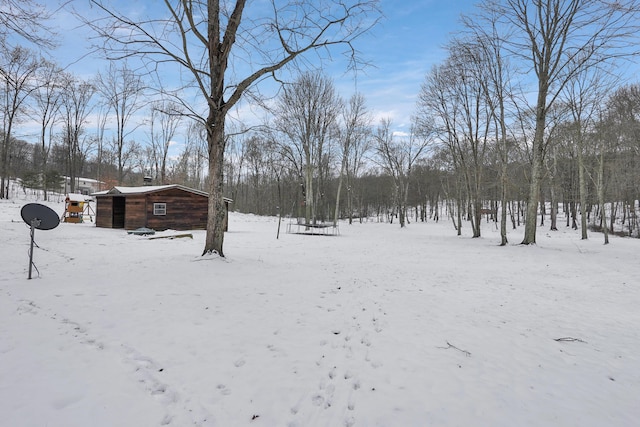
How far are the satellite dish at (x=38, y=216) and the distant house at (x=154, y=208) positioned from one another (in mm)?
14072

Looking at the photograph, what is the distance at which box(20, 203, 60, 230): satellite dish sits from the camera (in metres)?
5.51

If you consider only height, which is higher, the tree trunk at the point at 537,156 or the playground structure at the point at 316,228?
the tree trunk at the point at 537,156

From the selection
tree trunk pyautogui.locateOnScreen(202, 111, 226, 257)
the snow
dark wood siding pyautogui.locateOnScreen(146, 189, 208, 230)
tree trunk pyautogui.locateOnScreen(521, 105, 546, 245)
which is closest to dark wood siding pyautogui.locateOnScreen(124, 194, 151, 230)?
dark wood siding pyautogui.locateOnScreen(146, 189, 208, 230)

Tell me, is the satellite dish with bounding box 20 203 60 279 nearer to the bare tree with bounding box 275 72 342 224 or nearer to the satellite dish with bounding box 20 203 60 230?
the satellite dish with bounding box 20 203 60 230

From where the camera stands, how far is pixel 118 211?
20781 millimetres

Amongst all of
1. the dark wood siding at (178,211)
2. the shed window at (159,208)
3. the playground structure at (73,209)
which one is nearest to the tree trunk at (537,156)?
the dark wood siding at (178,211)

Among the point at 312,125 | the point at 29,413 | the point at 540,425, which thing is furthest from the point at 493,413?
the point at 312,125

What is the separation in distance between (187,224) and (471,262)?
57.0 ft

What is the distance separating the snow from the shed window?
41.9 feet

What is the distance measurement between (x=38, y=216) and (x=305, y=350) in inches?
225

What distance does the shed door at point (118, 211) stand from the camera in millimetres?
20484

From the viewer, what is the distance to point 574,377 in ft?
10.1

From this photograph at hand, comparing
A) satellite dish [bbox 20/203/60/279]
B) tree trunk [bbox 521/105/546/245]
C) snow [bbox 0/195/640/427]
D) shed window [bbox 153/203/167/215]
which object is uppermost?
tree trunk [bbox 521/105/546/245]

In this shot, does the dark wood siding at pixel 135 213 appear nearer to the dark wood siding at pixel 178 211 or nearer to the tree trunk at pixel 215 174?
the dark wood siding at pixel 178 211
